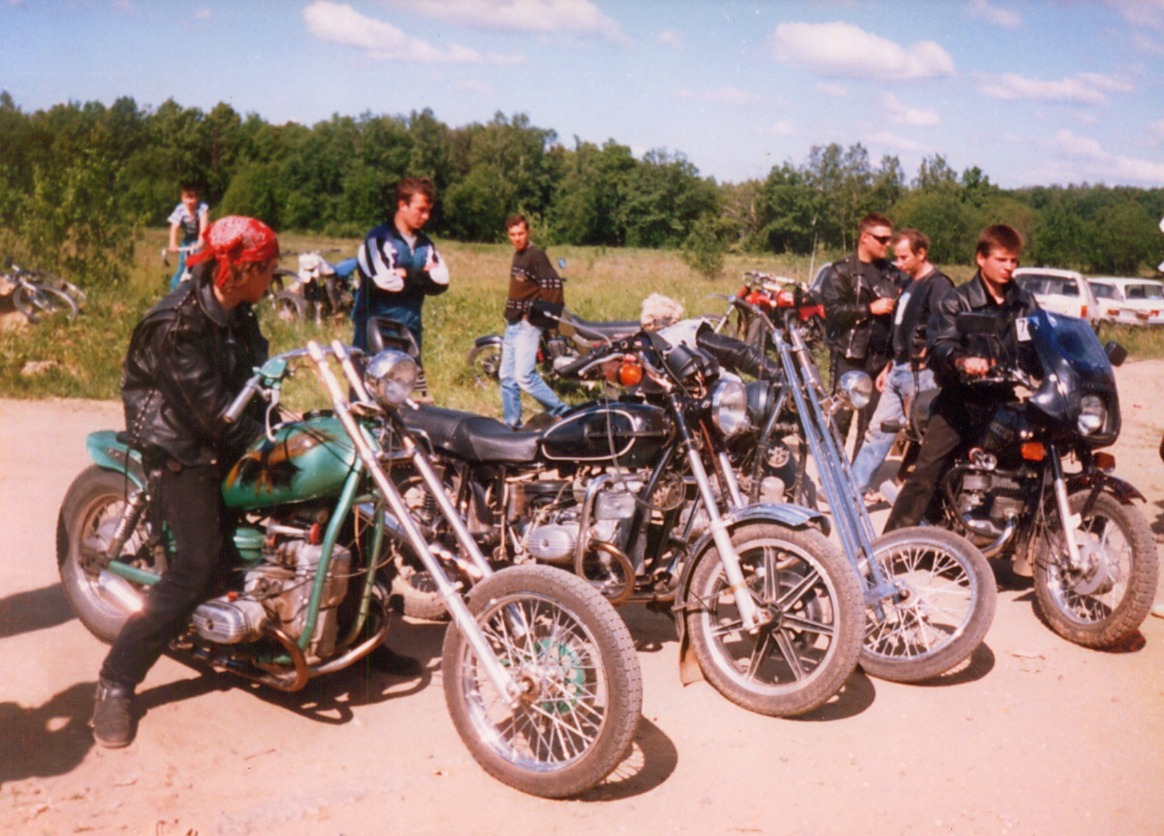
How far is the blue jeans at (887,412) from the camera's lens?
7.12 meters

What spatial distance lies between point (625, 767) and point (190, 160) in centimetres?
6487

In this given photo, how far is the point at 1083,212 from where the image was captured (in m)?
59.2

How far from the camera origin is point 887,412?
7.47 m

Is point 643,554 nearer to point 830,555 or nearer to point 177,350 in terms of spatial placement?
point 830,555

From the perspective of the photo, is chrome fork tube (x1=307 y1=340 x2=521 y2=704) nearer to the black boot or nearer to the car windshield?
the black boot

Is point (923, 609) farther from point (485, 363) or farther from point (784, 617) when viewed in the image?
point (485, 363)

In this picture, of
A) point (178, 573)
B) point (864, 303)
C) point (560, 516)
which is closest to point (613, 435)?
point (560, 516)

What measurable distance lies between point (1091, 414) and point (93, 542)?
15.0 ft

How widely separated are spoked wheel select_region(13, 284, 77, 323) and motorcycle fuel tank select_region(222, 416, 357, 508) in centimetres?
1001

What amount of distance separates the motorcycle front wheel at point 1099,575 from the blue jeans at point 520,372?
453cm

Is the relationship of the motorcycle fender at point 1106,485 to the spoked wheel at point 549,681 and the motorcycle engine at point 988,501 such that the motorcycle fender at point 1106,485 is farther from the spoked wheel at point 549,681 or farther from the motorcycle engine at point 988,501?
the spoked wheel at point 549,681

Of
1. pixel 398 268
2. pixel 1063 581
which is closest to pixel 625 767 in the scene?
pixel 1063 581

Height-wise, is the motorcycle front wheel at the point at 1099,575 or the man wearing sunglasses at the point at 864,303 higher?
the man wearing sunglasses at the point at 864,303

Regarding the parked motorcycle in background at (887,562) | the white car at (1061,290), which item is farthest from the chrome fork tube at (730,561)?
the white car at (1061,290)
